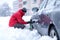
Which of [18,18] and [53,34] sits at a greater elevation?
[53,34]

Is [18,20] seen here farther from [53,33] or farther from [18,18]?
[53,33]

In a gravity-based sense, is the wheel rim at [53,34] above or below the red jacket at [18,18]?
above

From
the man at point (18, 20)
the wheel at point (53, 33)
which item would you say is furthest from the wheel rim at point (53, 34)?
the man at point (18, 20)

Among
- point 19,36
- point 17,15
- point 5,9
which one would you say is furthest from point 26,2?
point 19,36

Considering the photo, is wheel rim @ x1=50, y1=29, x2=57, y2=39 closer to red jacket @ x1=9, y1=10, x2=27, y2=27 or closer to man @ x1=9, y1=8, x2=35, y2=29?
man @ x1=9, y1=8, x2=35, y2=29

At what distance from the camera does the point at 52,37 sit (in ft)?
17.7

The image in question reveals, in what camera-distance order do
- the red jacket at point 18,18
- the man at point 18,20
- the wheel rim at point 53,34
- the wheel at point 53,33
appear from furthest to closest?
the red jacket at point 18,18
the man at point 18,20
the wheel rim at point 53,34
the wheel at point 53,33

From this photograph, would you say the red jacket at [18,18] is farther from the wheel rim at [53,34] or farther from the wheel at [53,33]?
the wheel rim at [53,34]

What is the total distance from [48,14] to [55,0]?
0.38 metres

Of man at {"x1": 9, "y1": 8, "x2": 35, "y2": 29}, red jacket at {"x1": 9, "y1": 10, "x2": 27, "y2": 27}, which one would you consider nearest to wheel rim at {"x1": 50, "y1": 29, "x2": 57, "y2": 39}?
man at {"x1": 9, "y1": 8, "x2": 35, "y2": 29}

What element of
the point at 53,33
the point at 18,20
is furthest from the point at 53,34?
the point at 18,20

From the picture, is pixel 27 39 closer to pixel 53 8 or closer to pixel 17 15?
pixel 53 8

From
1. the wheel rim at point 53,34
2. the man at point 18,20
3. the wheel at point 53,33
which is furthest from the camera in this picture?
the man at point 18,20

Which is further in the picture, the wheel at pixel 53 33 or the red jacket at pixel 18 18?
the red jacket at pixel 18 18
